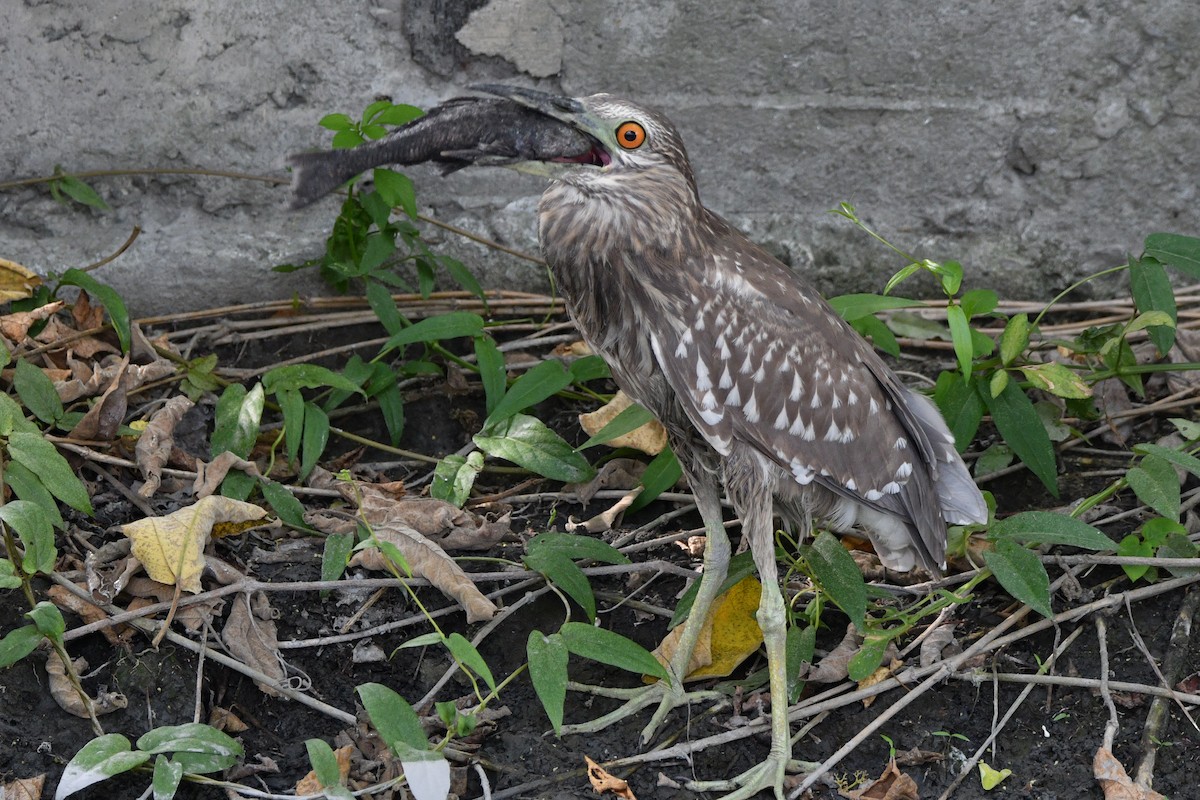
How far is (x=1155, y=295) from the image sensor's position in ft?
10.6

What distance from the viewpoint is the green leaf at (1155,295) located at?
3.24 meters

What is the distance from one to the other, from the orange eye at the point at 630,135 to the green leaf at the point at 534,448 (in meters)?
0.96

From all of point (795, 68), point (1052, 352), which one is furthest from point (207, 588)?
point (1052, 352)

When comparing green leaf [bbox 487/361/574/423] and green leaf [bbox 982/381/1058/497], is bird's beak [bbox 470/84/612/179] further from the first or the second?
green leaf [bbox 982/381/1058/497]

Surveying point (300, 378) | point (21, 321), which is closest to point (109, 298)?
point (21, 321)

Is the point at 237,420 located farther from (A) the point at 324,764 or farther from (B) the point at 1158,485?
(B) the point at 1158,485

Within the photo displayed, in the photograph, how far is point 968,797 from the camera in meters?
2.61

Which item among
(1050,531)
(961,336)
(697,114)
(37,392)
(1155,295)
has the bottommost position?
(37,392)

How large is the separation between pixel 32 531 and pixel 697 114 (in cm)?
230

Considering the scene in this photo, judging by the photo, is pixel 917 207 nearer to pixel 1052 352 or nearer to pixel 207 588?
pixel 1052 352

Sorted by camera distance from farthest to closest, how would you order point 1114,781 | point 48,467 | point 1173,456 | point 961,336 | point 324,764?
point 961,336
point 1173,456
point 48,467
point 1114,781
point 324,764

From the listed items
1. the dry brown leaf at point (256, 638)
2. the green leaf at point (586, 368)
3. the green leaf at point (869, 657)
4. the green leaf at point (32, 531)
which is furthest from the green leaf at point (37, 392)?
the green leaf at point (869, 657)

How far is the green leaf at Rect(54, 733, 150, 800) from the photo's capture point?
2289mm

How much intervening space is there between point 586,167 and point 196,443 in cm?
148
